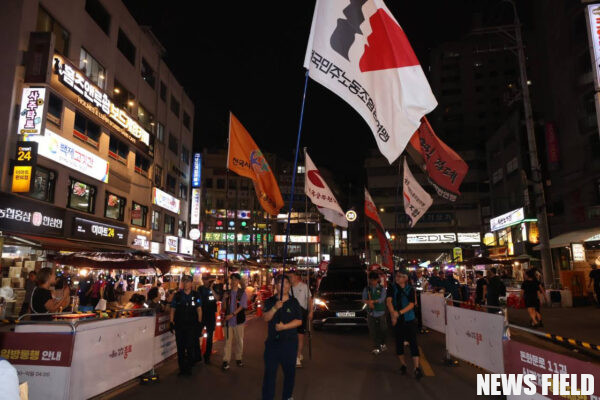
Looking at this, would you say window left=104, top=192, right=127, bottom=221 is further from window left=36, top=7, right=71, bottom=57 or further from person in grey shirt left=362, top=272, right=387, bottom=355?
person in grey shirt left=362, top=272, right=387, bottom=355

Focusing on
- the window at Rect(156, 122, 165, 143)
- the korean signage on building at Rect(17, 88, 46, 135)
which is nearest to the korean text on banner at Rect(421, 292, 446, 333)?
the korean signage on building at Rect(17, 88, 46, 135)

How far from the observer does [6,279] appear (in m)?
17.4

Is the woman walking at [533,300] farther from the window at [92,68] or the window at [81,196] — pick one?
the window at [92,68]

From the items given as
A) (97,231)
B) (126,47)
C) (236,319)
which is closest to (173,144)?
(126,47)

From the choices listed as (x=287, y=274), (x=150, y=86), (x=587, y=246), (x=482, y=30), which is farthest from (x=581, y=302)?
(x=150, y=86)

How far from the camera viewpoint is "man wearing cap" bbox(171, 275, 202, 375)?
8461mm

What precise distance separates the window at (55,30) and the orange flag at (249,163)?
33.4ft

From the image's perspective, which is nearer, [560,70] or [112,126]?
[112,126]

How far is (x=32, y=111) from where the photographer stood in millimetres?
17078

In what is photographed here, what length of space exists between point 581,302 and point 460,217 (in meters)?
50.4

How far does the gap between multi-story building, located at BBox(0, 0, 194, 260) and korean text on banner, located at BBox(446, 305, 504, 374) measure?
1334cm

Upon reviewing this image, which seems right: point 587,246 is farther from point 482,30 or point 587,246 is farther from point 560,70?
point 560,70

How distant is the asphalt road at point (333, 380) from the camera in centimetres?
702

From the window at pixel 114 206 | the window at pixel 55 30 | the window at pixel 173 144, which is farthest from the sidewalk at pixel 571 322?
the window at pixel 173 144
